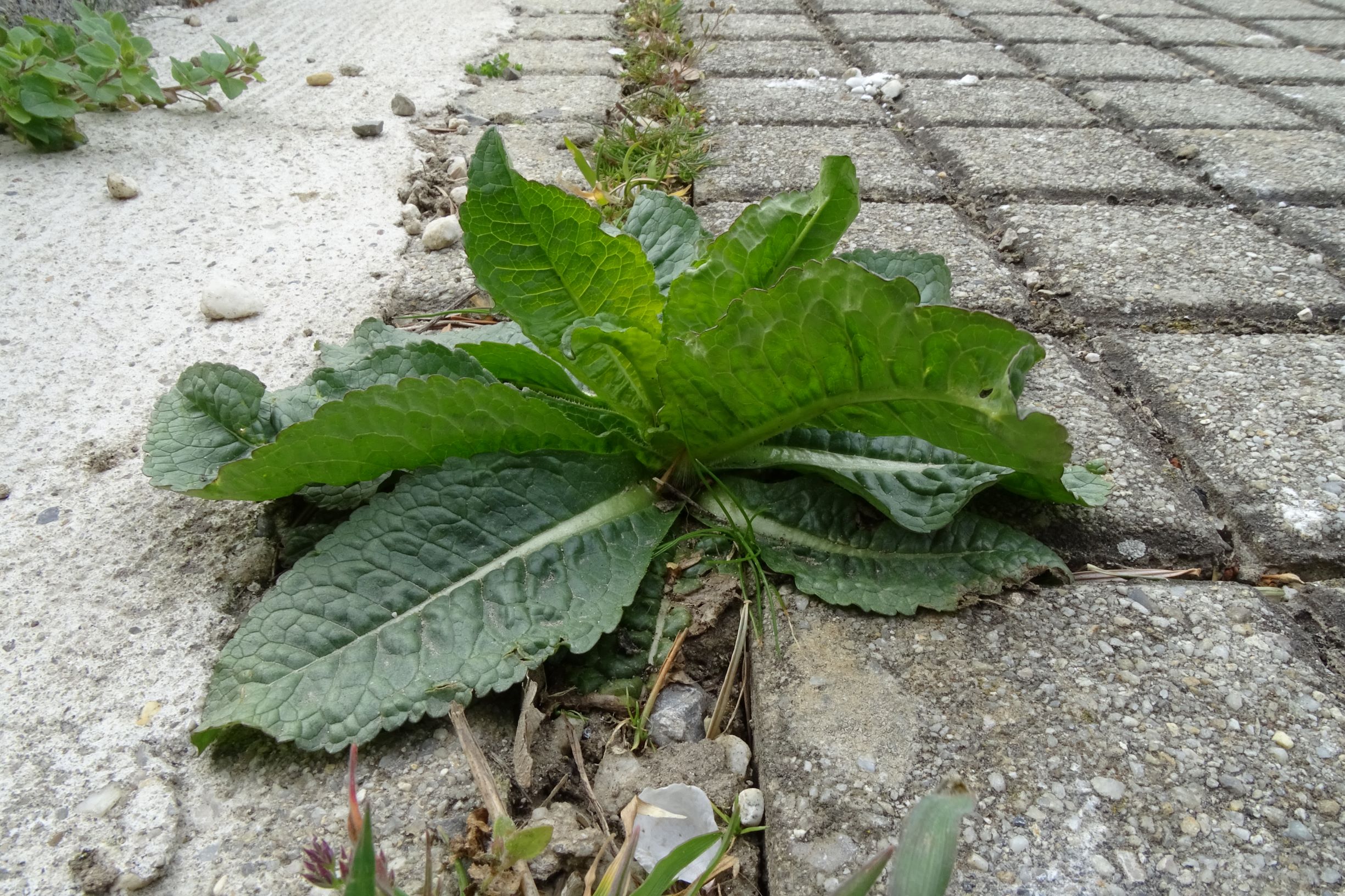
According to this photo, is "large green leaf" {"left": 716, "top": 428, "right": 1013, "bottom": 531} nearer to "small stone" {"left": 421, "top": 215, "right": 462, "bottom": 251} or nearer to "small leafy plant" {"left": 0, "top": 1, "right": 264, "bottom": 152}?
"small stone" {"left": 421, "top": 215, "right": 462, "bottom": 251}

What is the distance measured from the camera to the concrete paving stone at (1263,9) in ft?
14.0

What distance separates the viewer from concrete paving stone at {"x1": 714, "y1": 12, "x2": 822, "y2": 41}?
12.4 feet

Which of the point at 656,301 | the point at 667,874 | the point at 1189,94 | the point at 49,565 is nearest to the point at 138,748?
the point at 49,565

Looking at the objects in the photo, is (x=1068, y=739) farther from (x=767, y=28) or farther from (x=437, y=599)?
(x=767, y=28)

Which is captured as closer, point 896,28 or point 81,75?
point 81,75

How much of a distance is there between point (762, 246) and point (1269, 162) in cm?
209

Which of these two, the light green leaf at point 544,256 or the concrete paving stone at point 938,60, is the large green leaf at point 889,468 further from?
the concrete paving stone at point 938,60

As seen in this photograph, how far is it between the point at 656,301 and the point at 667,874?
0.83m

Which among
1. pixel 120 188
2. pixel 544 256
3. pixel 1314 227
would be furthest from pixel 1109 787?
pixel 120 188

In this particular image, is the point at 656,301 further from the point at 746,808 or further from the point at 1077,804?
the point at 1077,804

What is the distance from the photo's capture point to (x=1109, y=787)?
3.28 feet

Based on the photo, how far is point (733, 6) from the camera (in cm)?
420

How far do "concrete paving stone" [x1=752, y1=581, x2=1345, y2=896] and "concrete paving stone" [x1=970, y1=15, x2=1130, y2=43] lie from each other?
10.6ft

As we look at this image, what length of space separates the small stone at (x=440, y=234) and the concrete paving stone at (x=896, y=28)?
2.28 meters
